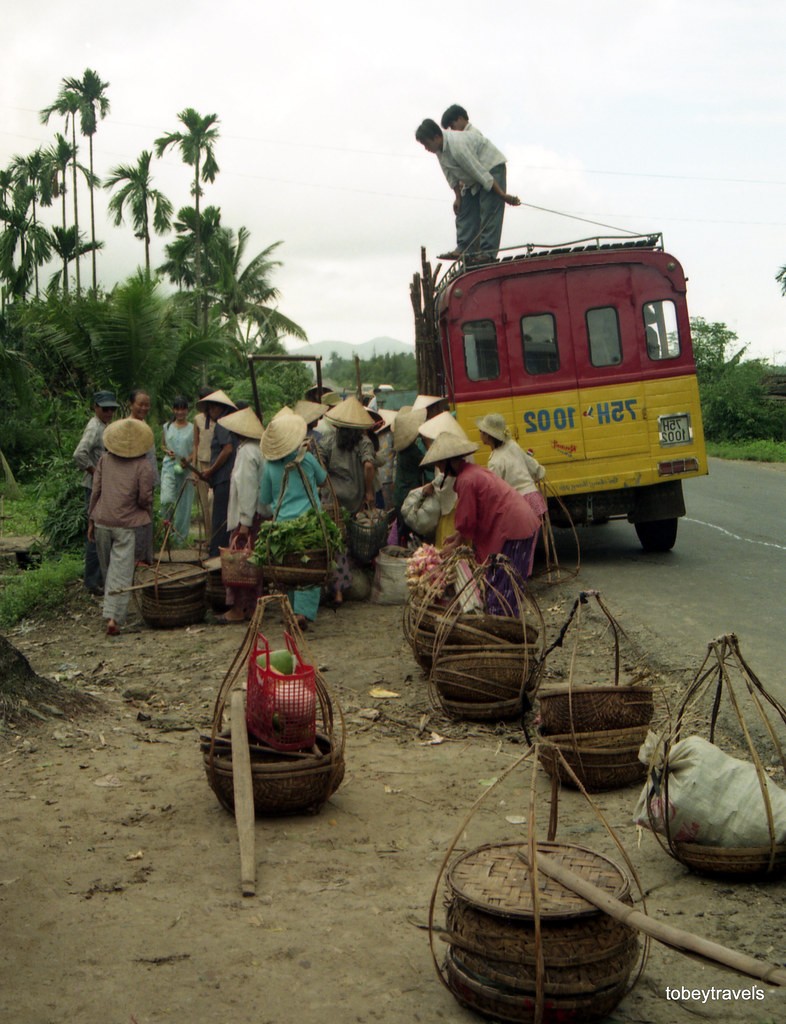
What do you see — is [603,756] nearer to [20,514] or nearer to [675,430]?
[675,430]

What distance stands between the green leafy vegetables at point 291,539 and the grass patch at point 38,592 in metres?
2.97

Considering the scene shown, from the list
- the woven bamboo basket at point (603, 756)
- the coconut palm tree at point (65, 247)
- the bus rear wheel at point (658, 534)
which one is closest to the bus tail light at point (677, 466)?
the bus rear wheel at point (658, 534)

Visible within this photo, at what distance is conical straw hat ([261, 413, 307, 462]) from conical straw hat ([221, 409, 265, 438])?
12.2 inches

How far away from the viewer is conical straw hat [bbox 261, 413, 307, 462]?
923 cm

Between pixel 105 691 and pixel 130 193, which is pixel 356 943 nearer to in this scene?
pixel 105 691

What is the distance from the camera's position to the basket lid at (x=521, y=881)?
132 inches

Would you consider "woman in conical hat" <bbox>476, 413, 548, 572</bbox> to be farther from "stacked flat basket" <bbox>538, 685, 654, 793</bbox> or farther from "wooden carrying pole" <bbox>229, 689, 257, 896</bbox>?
"wooden carrying pole" <bbox>229, 689, 257, 896</bbox>

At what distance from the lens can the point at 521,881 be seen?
357 centimetres

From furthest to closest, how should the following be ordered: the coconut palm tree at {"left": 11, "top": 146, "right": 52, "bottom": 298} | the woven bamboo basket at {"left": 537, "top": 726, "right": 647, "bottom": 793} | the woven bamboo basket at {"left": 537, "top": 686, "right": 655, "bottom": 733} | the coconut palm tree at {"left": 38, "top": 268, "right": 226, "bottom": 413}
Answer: the coconut palm tree at {"left": 11, "top": 146, "right": 52, "bottom": 298} < the coconut palm tree at {"left": 38, "top": 268, "right": 226, "bottom": 413} < the woven bamboo basket at {"left": 537, "top": 686, "right": 655, "bottom": 733} < the woven bamboo basket at {"left": 537, "top": 726, "right": 647, "bottom": 793}

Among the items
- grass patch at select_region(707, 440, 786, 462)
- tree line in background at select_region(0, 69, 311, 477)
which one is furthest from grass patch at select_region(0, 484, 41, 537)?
grass patch at select_region(707, 440, 786, 462)

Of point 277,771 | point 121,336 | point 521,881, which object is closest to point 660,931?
point 521,881

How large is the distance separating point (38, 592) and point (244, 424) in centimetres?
296

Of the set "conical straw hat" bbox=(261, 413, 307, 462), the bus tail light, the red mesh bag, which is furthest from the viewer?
the bus tail light

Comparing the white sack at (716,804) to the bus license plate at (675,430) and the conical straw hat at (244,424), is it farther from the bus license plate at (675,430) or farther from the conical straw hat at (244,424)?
the bus license plate at (675,430)
